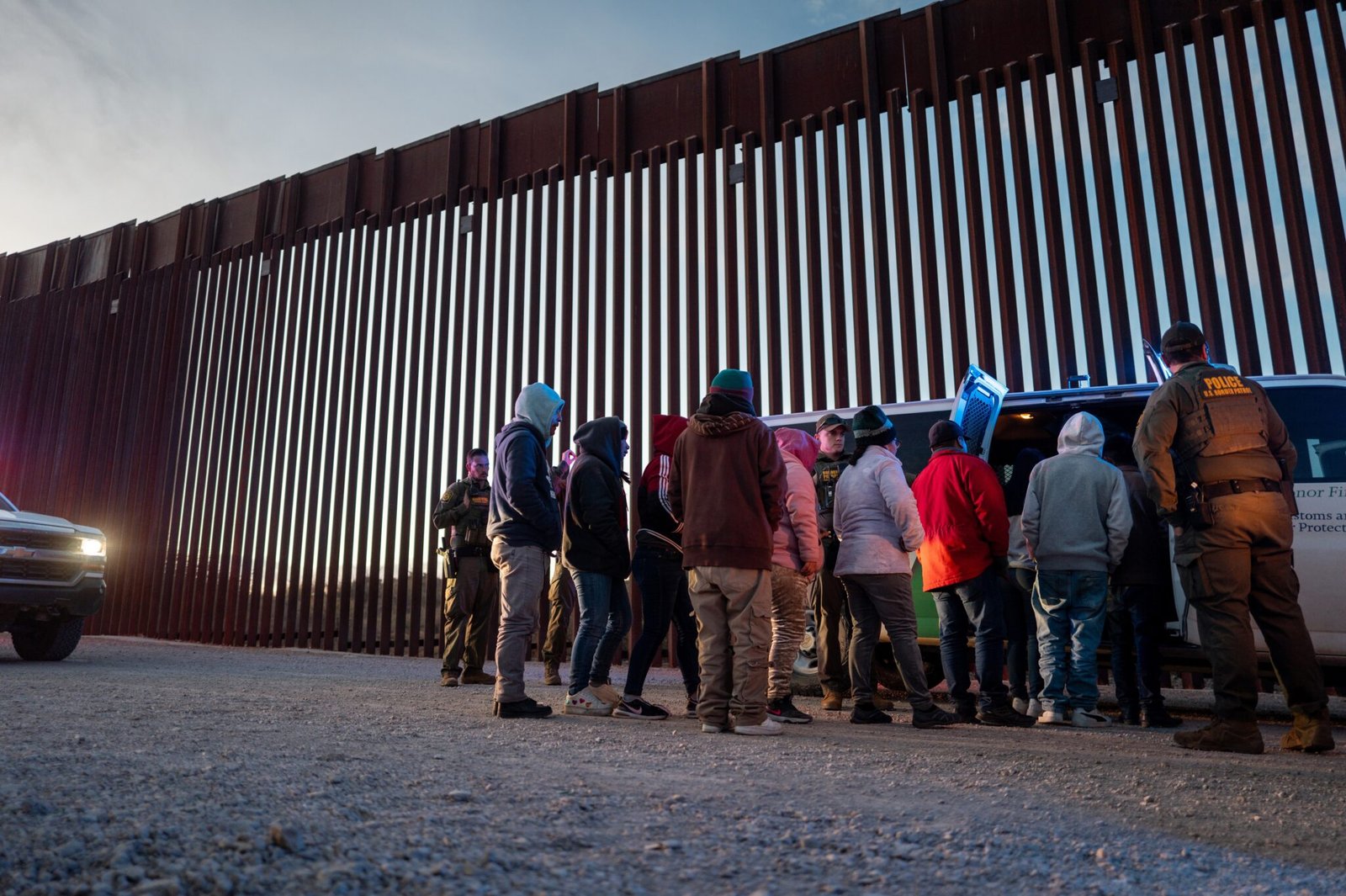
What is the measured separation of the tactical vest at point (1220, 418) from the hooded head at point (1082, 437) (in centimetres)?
81

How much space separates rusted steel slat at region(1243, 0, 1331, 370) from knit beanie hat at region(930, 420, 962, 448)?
13.9ft

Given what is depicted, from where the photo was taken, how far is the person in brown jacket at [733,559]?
3.81 metres

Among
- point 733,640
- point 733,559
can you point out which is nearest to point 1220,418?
point 733,559

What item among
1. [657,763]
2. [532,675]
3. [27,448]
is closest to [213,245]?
[27,448]

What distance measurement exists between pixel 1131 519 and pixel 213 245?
45.9 ft

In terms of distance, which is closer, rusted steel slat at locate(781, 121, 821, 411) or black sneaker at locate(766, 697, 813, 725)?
A: black sneaker at locate(766, 697, 813, 725)

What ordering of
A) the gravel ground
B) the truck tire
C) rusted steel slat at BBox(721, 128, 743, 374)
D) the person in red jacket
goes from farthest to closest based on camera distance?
rusted steel slat at BBox(721, 128, 743, 374) < the truck tire < the person in red jacket < the gravel ground

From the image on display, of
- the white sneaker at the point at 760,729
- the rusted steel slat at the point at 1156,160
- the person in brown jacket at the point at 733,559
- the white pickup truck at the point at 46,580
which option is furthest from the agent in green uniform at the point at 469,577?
the rusted steel slat at the point at 1156,160

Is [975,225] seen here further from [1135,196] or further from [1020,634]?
[1020,634]

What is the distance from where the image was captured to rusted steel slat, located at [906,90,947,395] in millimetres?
8406

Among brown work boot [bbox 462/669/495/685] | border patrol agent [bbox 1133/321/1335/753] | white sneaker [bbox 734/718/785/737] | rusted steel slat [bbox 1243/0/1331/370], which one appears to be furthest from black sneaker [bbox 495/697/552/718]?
rusted steel slat [bbox 1243/0/1331/370]

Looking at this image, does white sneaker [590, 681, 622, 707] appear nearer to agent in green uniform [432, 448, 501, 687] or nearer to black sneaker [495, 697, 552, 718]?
black sneaker [495, 697, 552, 718]

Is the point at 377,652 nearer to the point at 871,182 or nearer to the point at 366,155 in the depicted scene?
the point at 366,155

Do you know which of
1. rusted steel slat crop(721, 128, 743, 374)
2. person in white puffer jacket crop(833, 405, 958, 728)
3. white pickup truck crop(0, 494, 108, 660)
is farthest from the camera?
rusted steel slat crop(721, 128, 743, 374)
